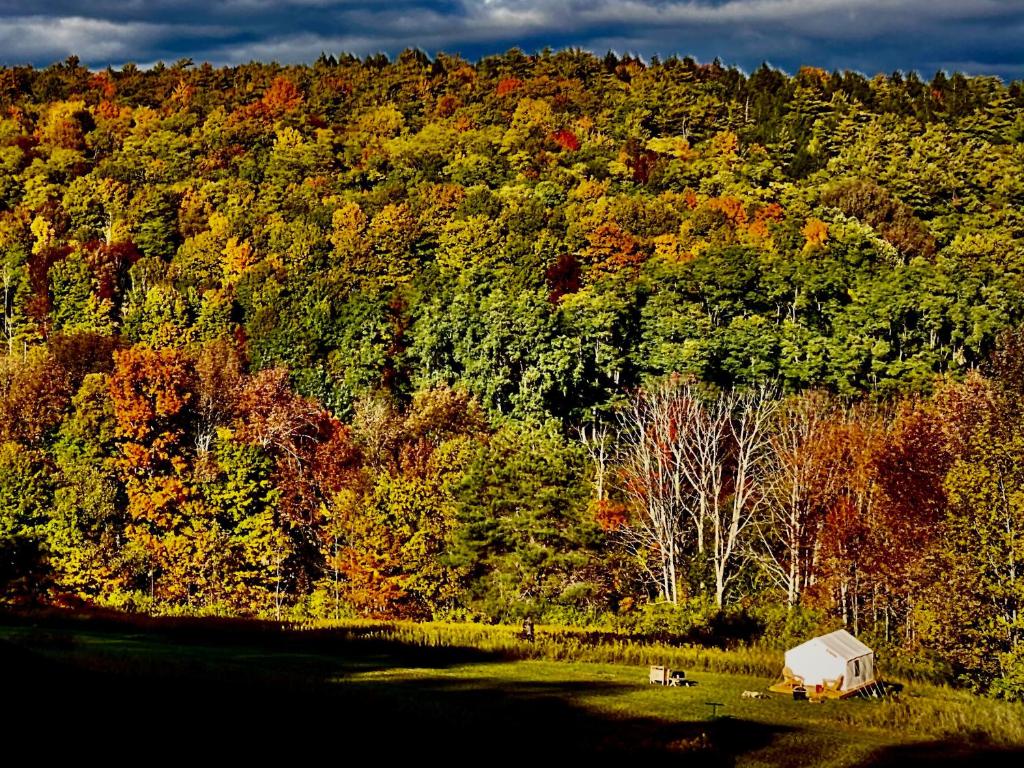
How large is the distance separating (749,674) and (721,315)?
6563 cm

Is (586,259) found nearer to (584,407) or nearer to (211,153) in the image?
(584,407)

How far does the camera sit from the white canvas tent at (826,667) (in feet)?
158

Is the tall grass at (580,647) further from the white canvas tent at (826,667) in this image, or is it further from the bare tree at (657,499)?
the bare tree at (657,499)

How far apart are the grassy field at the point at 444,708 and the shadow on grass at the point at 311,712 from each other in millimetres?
67

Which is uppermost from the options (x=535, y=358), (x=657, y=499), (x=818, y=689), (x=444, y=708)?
(x=535, y=358)

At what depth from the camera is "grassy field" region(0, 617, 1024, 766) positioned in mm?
33688

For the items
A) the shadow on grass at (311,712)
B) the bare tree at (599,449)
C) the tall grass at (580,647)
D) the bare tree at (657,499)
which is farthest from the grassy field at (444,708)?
the bare tree at (599,449)

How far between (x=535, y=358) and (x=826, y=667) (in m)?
58.0

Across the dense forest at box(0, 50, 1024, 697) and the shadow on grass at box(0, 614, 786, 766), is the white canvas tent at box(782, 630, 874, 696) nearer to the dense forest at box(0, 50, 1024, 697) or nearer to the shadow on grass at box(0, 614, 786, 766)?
the dense forest at box(0, 50, 1024, 697)

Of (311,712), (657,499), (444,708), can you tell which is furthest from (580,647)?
(657,499)

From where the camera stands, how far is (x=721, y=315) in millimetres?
115625

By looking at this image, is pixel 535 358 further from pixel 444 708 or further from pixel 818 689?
pixel 444 708

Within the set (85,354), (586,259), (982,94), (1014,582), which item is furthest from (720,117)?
(1014,582)

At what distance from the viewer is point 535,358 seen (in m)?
104
